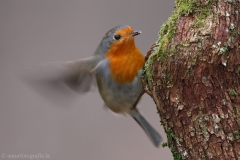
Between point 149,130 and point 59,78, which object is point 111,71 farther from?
point 149,130

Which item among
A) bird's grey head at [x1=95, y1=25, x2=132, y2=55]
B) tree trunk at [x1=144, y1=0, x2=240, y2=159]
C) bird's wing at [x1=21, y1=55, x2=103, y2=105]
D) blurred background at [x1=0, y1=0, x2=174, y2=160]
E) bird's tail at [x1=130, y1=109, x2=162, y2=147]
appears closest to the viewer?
tree trunk at [x1=144, y1=0, x2=240, y2=159]

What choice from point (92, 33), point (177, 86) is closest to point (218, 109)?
point (177, 86)

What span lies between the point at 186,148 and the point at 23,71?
1.60 metres

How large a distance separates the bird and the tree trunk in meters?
1.13

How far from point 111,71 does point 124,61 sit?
0.15 m

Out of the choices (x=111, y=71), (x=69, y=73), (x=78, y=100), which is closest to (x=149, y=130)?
(x=111, y=71)

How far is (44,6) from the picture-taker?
6699 mm

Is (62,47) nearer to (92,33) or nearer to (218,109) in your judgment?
(92,33)

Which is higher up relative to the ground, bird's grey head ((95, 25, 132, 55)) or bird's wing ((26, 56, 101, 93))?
bird's grey head ((95, 25, 132, 55))

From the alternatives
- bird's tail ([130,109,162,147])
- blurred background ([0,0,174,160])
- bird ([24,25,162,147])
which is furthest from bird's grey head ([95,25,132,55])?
blurred background ([0,0,174,160])

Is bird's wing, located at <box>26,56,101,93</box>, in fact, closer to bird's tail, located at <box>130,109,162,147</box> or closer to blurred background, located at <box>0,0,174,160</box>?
bird's tail, located at <box>130,109,162,147</box>

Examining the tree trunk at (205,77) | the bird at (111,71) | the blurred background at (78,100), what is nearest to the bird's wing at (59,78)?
the bird at (111,71)

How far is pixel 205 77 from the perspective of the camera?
2.41m

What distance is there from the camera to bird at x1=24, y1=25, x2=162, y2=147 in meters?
3.58
